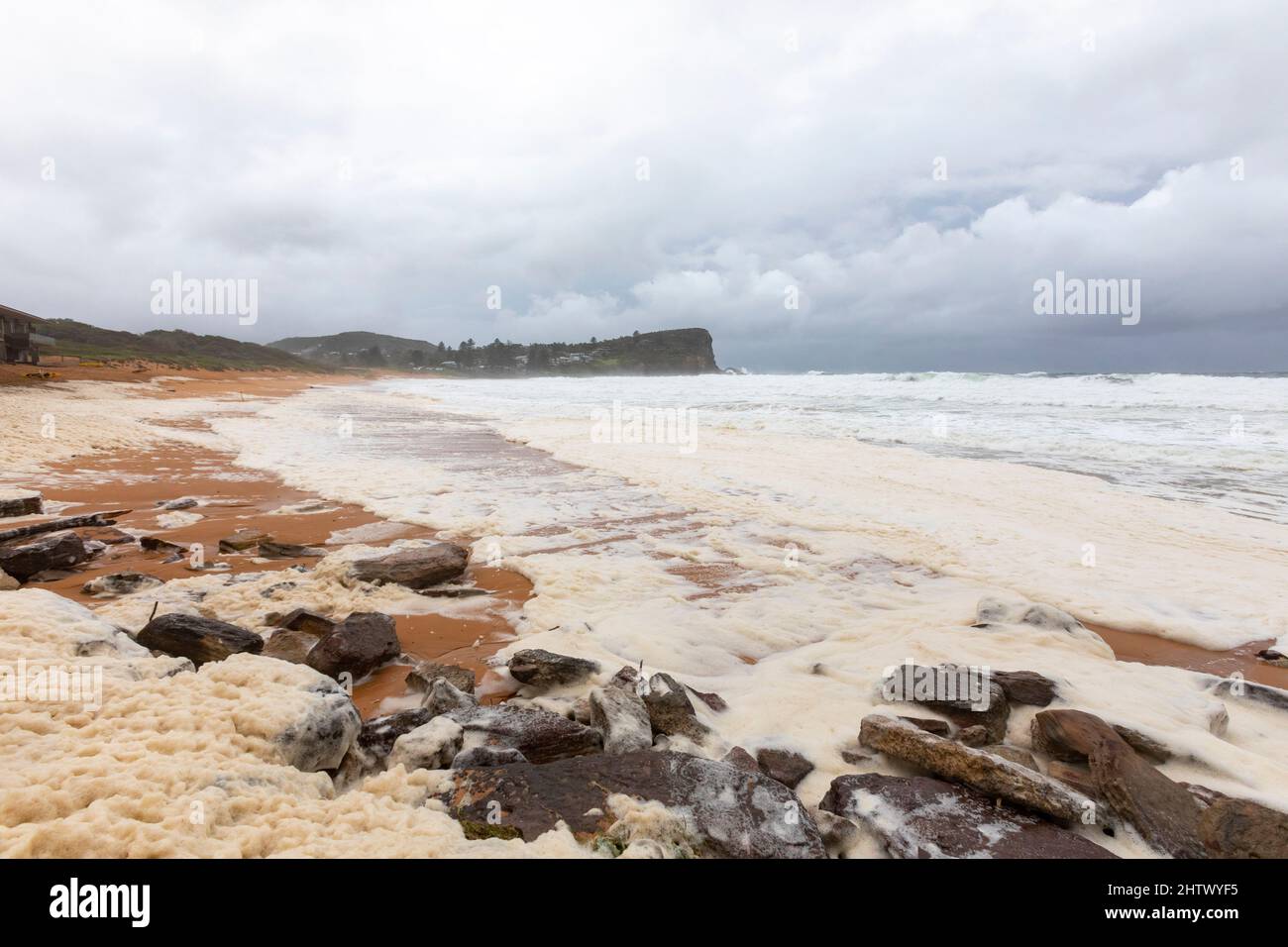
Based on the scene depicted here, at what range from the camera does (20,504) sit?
7609 mm

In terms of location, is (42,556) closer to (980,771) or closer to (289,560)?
(289,560)

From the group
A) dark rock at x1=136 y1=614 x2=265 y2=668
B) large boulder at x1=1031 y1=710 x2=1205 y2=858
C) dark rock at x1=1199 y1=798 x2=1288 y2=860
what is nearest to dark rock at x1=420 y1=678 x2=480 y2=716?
dark rock at x1=136 y1=614 x2=265 y2=668

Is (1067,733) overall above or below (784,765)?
above

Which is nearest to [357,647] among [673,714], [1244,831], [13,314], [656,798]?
[673,714]

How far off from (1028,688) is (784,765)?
1980 mm

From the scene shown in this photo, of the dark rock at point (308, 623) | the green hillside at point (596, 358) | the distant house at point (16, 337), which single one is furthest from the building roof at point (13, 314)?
the green hillside at point (596, 358)

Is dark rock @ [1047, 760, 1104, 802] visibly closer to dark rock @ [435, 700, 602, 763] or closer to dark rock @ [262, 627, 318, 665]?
dark rock @ [435, 700, 602, 763]

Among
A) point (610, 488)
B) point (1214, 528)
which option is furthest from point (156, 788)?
point (1214, 528)

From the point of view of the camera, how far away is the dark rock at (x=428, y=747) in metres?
3.02

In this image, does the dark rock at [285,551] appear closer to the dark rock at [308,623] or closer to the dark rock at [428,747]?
the dark rock at [308,623]

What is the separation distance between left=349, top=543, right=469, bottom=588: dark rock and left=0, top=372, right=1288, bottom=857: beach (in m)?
0.12

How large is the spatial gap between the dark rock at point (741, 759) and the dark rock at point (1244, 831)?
2069 mm
